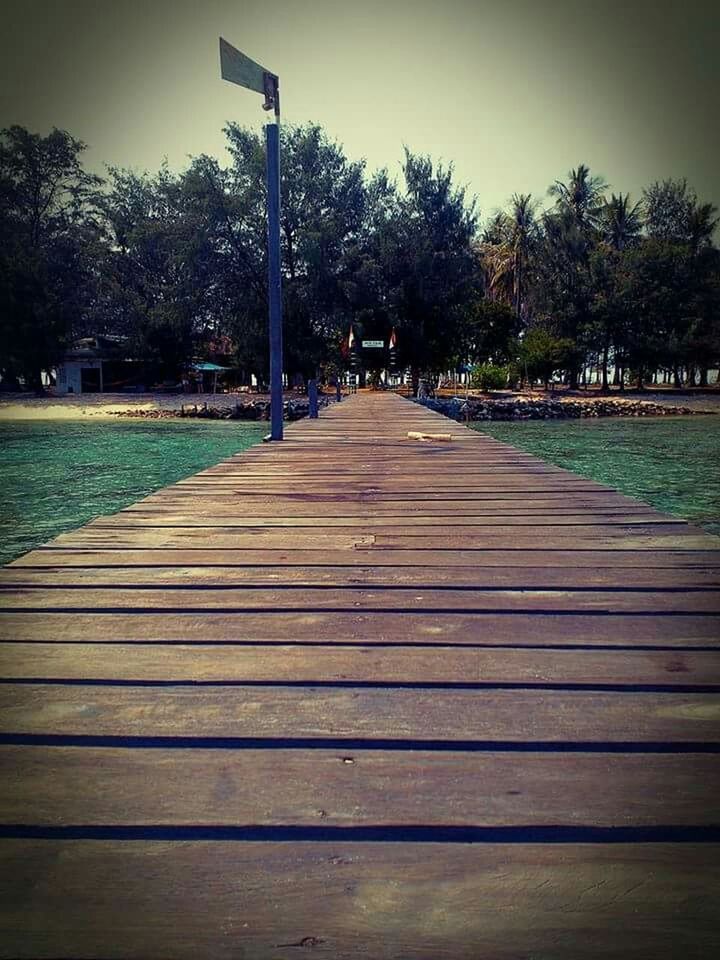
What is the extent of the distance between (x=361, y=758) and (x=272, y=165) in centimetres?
946

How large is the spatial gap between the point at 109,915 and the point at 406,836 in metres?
0.49

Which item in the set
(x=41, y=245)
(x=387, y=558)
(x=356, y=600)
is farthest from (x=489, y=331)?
(x=356, y=600)

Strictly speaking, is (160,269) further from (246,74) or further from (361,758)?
(361,758)

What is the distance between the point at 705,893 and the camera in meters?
1.11

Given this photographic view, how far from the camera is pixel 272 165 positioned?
953cm

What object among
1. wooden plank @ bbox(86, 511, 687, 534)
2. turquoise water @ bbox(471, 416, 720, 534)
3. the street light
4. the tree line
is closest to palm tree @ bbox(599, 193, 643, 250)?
the tree line

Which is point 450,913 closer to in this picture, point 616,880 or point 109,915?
point 616,880

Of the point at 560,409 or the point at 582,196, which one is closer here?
the point at 560,409

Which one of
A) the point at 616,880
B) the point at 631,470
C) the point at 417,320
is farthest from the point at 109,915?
the point at 417,320

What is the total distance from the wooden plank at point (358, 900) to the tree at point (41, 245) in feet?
149

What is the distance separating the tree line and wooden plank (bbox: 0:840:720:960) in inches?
1449

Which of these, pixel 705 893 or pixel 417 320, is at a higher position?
pixel 417 320

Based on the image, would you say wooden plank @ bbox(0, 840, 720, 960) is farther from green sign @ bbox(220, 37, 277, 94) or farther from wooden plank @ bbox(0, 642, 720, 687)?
green sign @ bbox(220, 37, 277, 94)

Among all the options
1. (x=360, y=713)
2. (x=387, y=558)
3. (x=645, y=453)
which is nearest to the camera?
(x=360, y=713)
